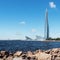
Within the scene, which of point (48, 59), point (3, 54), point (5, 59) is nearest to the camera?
point (48, 59)

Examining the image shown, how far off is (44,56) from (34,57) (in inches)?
51.9

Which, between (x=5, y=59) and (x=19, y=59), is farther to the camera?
(x=5, y=59)

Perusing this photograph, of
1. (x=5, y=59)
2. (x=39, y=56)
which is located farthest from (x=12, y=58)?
(x=39, y=56)

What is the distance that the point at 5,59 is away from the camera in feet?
73.8

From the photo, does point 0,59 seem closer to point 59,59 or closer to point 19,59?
point 19,59

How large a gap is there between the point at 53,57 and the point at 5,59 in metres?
4.20

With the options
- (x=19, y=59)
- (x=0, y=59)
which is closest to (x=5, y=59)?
(x=0, y=59)

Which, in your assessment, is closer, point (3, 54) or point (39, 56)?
point (39, 56)

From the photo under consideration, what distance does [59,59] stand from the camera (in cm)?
2120

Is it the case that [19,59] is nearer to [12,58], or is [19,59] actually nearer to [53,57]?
[12,58]

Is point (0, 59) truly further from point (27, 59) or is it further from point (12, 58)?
point (27, 59)

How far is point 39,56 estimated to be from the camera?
21.4 m

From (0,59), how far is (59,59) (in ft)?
16.4

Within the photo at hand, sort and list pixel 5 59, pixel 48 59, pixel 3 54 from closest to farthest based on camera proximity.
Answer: pixel 48 59
pixel 5 59
pixel 3 54
